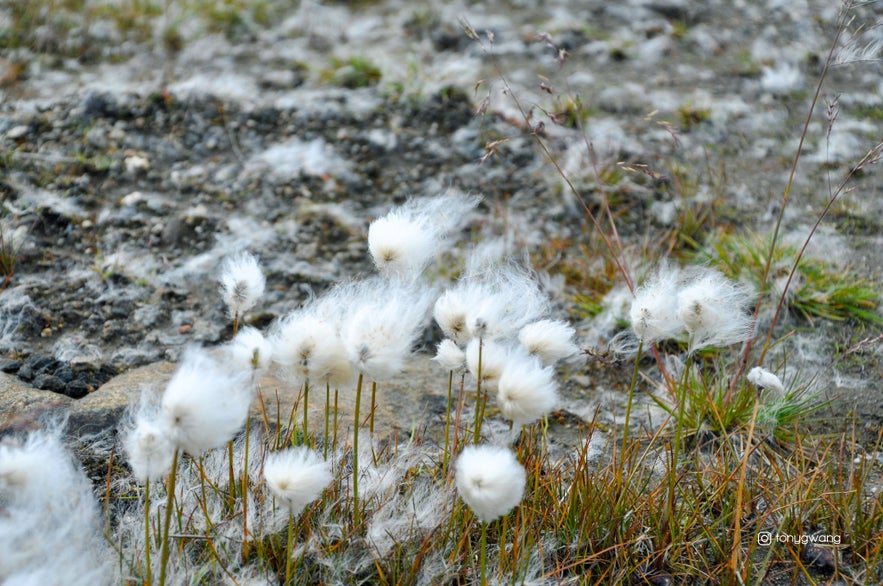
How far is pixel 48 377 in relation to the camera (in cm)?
276

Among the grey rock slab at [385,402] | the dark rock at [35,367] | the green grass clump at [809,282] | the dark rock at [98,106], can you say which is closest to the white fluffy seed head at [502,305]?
the grey rock slab at [385,402]

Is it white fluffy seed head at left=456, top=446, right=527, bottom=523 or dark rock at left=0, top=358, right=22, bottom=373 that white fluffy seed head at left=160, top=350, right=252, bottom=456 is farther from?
dark rock at left=0, top=358, right=22, bottom=373

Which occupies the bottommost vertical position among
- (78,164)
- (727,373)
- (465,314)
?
(727,373)

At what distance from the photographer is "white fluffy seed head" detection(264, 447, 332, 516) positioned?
1.70 metres

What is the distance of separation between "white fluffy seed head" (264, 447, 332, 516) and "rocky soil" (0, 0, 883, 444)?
1026 millimetres

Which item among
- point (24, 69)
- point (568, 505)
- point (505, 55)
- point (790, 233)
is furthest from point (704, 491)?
point (24, 69)

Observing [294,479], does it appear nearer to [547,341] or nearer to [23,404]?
[547,341]

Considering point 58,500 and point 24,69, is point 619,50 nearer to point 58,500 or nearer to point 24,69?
point 24,69

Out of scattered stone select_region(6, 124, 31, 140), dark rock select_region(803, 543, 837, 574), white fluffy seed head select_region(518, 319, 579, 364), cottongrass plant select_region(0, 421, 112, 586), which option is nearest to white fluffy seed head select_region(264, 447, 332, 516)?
cottongrass plant select_region(0, 421, 112, 586)

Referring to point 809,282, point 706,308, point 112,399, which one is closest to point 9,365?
point 112,399

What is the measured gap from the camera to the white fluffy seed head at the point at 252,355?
184cm

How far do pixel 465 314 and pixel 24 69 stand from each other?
4.40m

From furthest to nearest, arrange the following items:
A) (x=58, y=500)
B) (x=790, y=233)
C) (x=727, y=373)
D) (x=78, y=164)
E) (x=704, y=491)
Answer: (x=78, y=164), (x=790, y=233), (x=727, y=373), (x=704, y=491), (x=58, y=500)

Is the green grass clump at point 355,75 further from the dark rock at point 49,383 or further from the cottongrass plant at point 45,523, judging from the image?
the cottongrass plant at point 45,523
